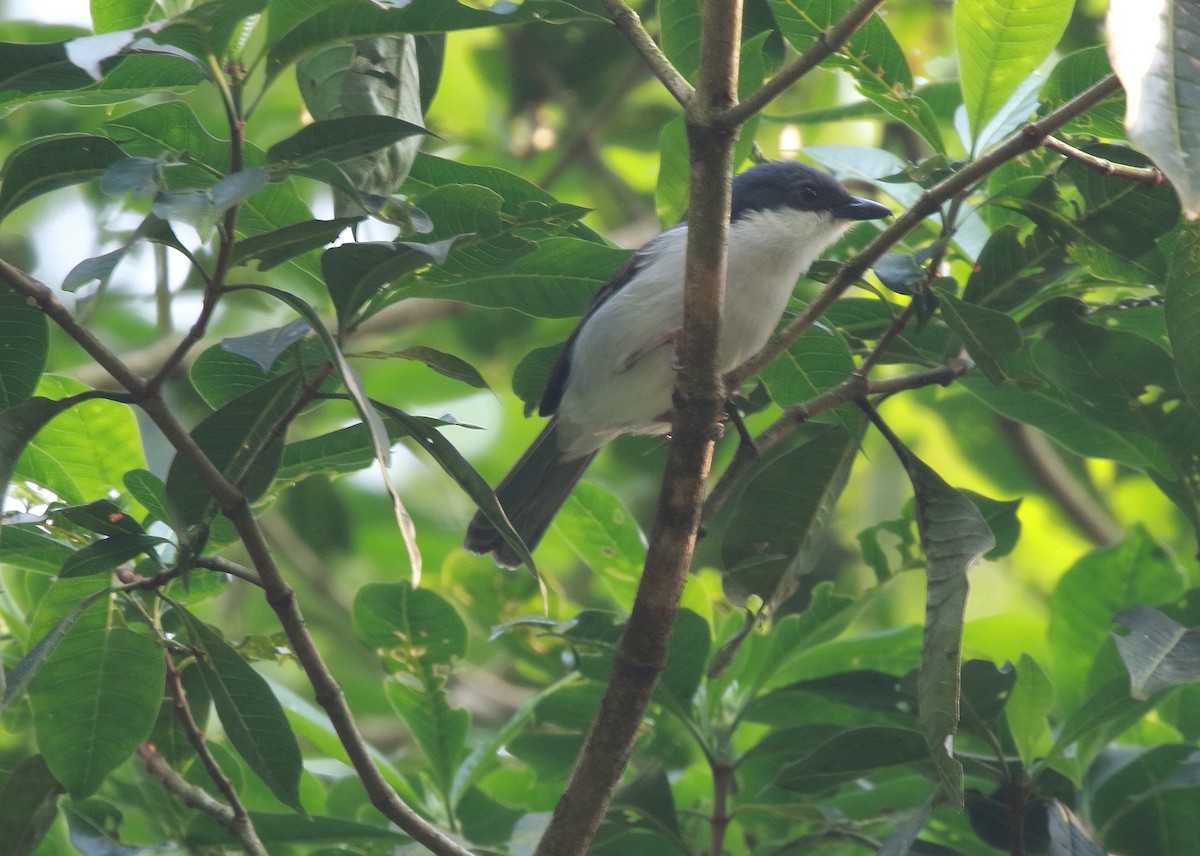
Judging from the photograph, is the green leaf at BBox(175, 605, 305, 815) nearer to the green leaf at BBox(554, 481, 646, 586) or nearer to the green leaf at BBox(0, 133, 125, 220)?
the green leaf at BBox(0, 133, 125, 220)

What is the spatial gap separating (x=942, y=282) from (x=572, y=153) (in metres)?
3.56

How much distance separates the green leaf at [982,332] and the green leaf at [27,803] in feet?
6.63

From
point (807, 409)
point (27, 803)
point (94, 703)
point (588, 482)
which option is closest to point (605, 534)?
point (588, 482)

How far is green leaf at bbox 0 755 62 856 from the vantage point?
8.30 ft

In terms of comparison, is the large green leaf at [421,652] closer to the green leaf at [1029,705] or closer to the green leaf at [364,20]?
the green leaf at [1029,705]

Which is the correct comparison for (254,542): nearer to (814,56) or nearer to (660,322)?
(814,56)

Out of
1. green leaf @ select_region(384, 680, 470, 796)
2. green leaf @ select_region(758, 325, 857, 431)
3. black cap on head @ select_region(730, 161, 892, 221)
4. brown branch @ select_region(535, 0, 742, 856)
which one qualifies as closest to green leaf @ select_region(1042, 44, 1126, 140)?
green leaf @ select_region(758, 325, 857, 431)

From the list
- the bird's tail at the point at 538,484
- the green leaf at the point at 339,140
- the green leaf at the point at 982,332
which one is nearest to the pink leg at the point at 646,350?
the bird's tail at the point at 538,484

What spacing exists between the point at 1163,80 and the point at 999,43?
1193 mm

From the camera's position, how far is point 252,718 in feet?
8.00

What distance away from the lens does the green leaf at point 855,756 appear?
8.94 ft

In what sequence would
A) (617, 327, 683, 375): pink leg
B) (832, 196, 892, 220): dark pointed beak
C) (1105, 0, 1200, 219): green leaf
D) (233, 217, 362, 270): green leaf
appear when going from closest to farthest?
(1105, 0, 1200, 219): green leaf → (233, 217, 362, 270): green leaf → (617, 327, 683, 375): pink leg → (832, 196, 892, 220): dark pointed beak

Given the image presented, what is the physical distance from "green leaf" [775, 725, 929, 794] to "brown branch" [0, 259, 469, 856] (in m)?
0.84

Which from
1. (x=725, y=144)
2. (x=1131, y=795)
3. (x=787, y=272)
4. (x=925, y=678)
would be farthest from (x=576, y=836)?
(x=787, y=272)
